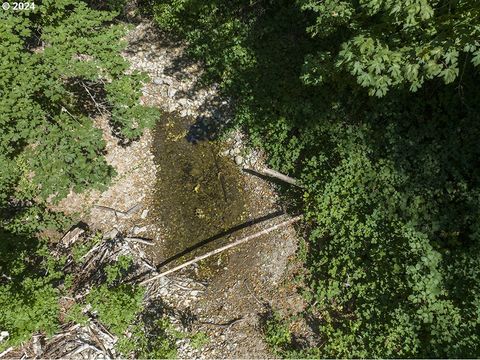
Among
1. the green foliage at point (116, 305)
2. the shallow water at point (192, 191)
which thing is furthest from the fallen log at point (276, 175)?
the green foliage at point (116, 305)

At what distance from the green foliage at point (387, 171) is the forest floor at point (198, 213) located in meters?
0.52

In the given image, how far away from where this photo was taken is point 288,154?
747 centimetres

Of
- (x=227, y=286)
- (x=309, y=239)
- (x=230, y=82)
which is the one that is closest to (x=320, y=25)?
(x=230, y=82)

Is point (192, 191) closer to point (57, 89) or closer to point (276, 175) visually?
point (276, 175)

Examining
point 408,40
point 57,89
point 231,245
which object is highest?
point 57,89

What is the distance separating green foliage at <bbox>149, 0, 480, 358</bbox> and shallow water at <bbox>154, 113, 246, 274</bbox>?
3.60 ft

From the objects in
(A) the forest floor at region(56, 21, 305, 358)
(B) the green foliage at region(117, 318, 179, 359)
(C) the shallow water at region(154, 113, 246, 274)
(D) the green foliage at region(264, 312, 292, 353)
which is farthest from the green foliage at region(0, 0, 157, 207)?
(D) the green foliage at region(264, 312, 292, 353)

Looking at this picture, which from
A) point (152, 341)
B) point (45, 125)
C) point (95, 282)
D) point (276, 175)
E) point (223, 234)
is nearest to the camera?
point (45, 125)

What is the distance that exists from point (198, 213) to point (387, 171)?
374 cm

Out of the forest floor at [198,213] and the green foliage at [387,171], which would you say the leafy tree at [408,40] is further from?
the forest floor at [198,213]

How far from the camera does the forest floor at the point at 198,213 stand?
6551mm

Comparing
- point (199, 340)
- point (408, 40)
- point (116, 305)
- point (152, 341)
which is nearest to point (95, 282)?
point (116, 305)

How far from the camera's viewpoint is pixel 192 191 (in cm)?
794

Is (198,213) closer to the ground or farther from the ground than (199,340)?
farther from the ground
